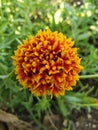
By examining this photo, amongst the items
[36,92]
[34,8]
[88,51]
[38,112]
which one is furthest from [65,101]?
[34,8]

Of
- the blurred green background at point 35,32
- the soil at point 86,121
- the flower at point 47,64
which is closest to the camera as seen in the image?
the flower at point 47,64

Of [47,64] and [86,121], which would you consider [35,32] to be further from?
[47,64]

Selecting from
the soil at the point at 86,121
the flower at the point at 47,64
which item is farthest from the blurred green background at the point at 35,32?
the flower at the point at 47,64

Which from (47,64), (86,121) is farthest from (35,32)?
(47,64)

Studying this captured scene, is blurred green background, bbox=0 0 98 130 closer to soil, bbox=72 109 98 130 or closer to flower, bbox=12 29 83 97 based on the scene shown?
soil, bbox=72 109 98 130

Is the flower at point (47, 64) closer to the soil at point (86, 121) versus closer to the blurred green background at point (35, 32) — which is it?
Result: the blurred green background at point (35, 32)

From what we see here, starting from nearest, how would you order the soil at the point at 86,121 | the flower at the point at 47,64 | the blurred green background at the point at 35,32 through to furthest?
the flower at the point at 47,64
the blurred green background at the point at 35,32
the soil at the point at 86,121

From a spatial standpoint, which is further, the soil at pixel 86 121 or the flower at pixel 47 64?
the soil at pixel 86 121
